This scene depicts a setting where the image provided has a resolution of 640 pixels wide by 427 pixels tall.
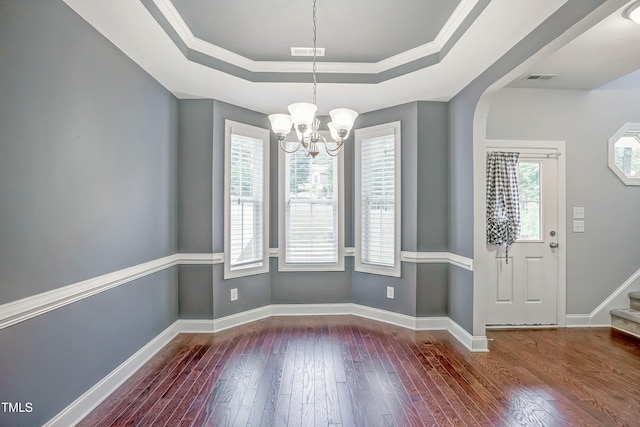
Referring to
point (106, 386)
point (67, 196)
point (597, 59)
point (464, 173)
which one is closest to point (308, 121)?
point (67, 196)

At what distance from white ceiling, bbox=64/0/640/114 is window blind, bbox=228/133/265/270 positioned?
1.70 feet

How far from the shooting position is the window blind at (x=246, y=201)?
12.5 ft

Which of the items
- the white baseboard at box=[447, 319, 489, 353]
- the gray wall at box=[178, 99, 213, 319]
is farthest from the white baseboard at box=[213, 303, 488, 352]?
the gray wall at box=[178, 99, 213, 319]

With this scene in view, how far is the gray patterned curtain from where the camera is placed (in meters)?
3.59

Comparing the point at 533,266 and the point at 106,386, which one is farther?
the point at 533,266

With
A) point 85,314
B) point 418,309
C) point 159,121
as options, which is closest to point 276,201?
point 159,121

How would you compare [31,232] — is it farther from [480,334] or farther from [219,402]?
[480,334]

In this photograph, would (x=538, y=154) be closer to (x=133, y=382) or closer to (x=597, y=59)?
(x=597, y=59)

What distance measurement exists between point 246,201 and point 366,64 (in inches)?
79.0

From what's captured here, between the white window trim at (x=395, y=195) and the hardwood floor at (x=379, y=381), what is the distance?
2.52 feet

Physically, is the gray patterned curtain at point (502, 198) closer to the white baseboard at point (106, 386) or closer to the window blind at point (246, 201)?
the window blind at point (246, 201)

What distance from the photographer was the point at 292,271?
421 centimetres

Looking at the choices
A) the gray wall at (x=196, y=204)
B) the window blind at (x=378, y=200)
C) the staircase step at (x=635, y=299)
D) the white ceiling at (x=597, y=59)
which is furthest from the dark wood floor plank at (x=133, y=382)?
the staircase step at (x=635, y=299)

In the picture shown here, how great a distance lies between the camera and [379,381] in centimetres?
255
